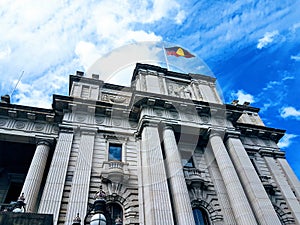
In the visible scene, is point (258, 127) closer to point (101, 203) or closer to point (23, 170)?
point (101, 203)

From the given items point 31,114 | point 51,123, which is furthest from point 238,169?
point 31,114

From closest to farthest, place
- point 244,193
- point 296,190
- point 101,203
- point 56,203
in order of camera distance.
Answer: point 101,203 < point 56,203 < point 244,193 < point 296,190

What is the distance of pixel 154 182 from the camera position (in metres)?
14.5

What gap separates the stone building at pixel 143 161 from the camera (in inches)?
568

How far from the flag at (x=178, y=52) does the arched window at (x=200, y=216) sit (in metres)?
16.0

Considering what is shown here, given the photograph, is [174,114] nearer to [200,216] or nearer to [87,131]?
[87,131]

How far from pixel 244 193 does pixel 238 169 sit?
2262mm

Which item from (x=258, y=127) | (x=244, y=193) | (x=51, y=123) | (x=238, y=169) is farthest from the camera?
(x=258, y=127)

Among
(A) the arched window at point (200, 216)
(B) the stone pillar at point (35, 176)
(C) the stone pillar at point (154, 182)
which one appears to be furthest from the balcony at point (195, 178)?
(B) the stone pillar at point (35, 176)

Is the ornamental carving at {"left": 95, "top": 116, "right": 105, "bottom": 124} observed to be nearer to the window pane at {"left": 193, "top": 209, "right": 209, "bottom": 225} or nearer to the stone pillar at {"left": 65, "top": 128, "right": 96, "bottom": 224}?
the stone pillar at {"left": 65, "top": 128, "right": 96, "bottom": 224}

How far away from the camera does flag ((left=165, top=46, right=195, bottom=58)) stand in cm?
2598

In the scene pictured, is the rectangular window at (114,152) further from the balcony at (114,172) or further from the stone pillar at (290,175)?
the stone pillar at (290,175)

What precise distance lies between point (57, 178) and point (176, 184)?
728cm

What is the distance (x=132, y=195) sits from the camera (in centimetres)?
1562
